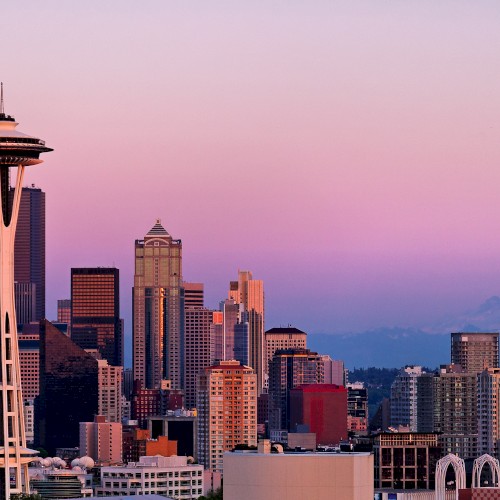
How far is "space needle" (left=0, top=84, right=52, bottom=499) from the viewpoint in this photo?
135 metres

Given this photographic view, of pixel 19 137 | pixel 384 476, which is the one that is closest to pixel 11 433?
pixel 19 137

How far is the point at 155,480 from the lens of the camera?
18150 cm

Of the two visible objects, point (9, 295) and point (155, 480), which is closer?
point (9, 295)

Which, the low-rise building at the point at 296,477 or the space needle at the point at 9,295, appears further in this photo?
the space needle at the point at 9,295

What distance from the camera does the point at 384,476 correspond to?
168 meters

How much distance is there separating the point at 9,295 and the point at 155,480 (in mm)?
49110

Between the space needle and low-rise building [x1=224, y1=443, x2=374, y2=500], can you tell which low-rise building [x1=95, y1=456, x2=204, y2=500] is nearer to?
the space needle

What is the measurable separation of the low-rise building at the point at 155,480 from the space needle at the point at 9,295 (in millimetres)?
31617

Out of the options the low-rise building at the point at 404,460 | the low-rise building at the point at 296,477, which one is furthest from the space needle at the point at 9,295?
the low-rise building at the point at 296,477

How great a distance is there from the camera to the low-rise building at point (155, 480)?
582 feet

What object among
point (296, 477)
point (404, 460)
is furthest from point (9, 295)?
point (296, 477)

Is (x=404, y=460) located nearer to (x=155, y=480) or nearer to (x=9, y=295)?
(x=155, y=480)

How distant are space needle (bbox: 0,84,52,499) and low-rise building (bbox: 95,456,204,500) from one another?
31617 mm

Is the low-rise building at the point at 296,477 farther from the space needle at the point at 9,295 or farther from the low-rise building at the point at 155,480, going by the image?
the low-rise building at the point at 155,480
